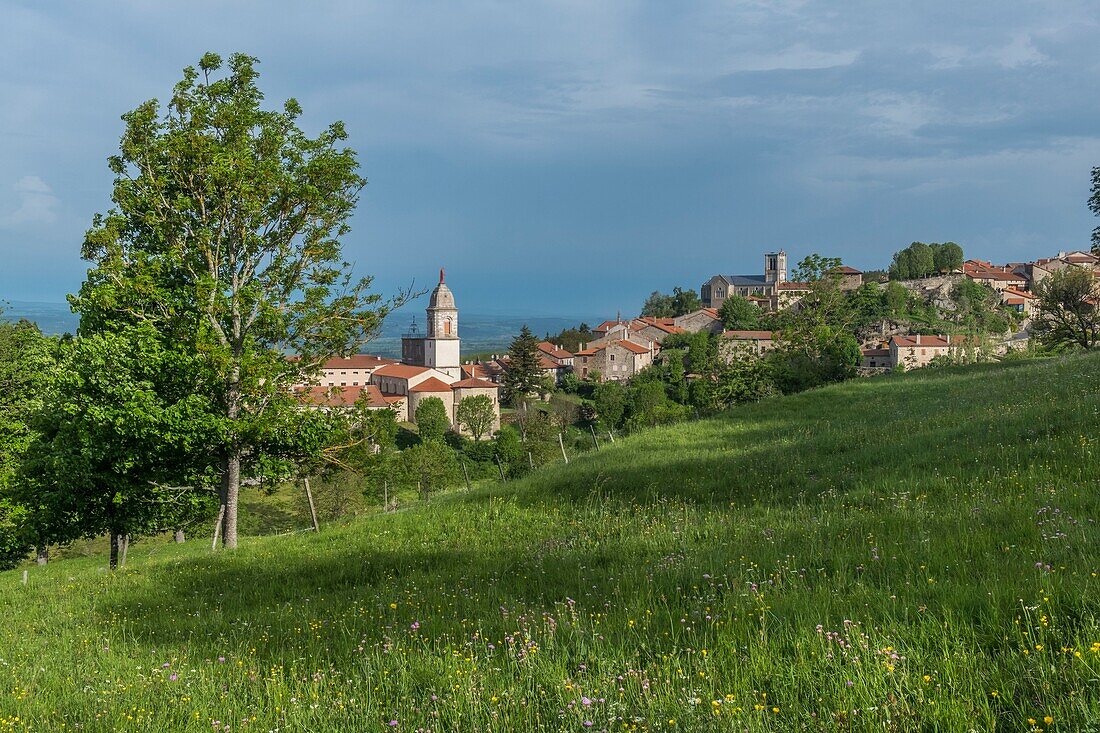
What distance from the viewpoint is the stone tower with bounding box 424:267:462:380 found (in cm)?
13850

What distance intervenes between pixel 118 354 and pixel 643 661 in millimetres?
13867

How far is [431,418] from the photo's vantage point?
332 feet

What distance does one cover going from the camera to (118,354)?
14734 mm


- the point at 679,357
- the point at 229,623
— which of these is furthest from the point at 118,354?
the point at 679,357

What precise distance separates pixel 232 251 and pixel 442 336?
124m

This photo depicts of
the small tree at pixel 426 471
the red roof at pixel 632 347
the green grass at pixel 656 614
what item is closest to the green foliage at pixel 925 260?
the red roof at pixel 632 347

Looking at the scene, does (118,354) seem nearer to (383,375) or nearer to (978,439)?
(978,439)

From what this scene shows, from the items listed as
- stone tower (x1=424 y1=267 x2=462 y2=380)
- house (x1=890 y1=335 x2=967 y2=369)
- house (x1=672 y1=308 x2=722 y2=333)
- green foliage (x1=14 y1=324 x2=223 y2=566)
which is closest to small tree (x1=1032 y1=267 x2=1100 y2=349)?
green foliage (x1=14 y1=324 x2=223 y2=566)

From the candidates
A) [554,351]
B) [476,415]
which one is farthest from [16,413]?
[554,351]

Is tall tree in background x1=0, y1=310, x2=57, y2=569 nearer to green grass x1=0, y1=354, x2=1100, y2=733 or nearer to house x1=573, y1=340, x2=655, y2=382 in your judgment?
green grass x1=0, y1=354, x2=1100, y2=733

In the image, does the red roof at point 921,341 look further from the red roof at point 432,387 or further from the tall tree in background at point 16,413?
the tall tree in background at point 16,413

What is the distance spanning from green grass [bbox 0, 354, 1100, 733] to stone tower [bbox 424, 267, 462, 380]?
126 metres

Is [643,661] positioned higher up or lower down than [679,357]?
lower down

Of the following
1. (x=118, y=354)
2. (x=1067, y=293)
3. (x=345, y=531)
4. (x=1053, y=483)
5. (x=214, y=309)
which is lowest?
(x=345, y=531)
